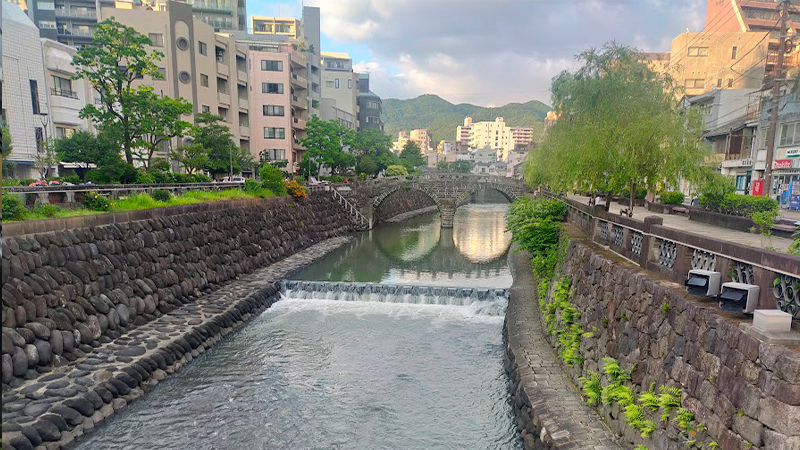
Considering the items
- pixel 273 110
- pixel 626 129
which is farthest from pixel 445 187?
pixel 626 129

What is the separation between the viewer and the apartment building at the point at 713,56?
54.3 m

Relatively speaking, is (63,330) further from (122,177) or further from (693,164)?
(693,164)

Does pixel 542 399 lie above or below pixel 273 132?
below

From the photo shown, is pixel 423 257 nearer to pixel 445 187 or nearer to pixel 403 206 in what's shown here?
pixel 445 187

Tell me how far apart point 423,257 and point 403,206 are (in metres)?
28.7

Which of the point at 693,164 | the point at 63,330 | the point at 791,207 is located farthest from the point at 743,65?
the point at 63,330

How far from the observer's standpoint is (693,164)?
52.5 feet

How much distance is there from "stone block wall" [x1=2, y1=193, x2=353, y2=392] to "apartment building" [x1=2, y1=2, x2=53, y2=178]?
66.0ft

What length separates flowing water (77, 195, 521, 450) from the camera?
11562mm

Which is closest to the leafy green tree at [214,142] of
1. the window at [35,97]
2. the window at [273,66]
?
the window at [35,97]

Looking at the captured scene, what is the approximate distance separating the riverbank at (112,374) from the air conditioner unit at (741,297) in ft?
45.6

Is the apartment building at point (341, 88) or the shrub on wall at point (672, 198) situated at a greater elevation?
the apartment building at point (341, 88)

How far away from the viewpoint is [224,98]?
161 feet

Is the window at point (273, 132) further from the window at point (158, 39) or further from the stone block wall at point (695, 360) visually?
the stone block wall at point (695, 360)
